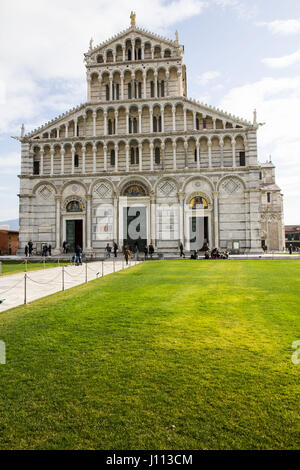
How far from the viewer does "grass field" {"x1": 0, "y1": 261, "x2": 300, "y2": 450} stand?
3689 millimetres

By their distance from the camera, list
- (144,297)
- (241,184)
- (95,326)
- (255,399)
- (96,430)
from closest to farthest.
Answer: (96,430)
(255,399)
(95,326)
(144,297)
(241,184)

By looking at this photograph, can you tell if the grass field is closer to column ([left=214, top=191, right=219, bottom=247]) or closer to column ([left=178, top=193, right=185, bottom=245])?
column ([left=214, top=191, right=219, bottom=247])

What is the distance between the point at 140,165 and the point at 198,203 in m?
7.73

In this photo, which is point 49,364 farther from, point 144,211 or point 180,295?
point 144,211

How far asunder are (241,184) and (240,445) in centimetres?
3319

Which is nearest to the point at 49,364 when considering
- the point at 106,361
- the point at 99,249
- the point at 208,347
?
the point at 106,361

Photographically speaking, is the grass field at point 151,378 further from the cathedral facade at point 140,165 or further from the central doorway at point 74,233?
the central doorway at point 74,233

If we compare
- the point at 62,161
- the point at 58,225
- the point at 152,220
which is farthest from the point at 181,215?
the point at 62,161

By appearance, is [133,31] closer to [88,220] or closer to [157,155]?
[157,155]

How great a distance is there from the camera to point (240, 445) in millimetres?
3492

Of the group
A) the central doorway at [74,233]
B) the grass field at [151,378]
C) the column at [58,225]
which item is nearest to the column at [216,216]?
the central doorway at [74,233]

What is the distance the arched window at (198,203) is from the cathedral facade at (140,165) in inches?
4.3

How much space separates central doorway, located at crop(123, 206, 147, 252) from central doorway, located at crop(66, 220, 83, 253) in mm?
5364

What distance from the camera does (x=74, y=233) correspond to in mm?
36625
